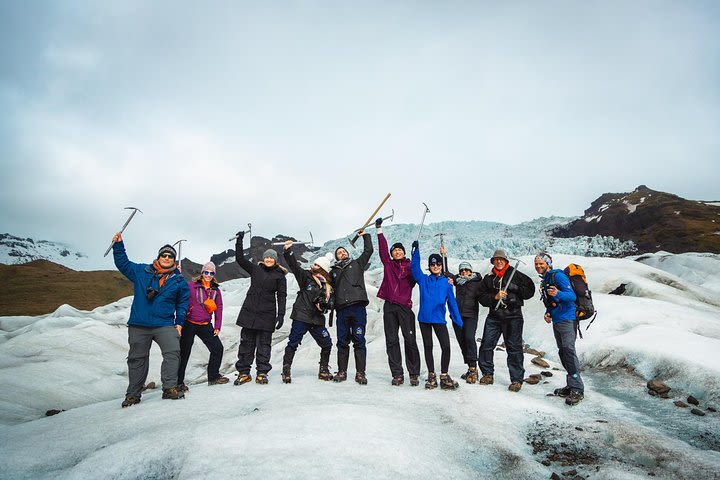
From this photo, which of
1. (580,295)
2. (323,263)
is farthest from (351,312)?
(580,295)

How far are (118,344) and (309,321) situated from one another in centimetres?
1008

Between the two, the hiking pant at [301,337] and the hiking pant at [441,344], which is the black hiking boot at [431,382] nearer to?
the hiking pant at [441,344]

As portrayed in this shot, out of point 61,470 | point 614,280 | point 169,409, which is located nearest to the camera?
point 61,470

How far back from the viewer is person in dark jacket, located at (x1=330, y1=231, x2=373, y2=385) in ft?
23.3

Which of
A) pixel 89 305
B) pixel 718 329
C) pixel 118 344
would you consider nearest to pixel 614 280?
pixel 718 329

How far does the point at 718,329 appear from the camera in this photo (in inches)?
405

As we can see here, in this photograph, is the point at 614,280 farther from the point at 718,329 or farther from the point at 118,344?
the point at 118,344

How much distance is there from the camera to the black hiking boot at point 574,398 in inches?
240

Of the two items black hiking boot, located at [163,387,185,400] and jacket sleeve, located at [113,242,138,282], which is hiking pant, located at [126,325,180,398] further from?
jacket sleeve, located at [113,242,138,282]

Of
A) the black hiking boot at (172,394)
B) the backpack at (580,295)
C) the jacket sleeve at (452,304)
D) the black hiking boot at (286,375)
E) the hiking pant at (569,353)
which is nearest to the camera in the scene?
the black hiking boot at (172,394)

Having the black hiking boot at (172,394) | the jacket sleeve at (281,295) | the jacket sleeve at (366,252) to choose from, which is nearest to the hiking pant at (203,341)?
the black hiking boot at (172,394)

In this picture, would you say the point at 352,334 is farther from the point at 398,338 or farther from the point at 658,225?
the point at 658,225

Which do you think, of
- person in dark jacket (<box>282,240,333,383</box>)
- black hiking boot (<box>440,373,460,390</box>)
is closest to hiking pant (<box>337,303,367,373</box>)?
person in dark jacket (<box>282,240,333,383</box>)

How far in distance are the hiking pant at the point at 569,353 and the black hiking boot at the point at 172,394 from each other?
19.7ft
